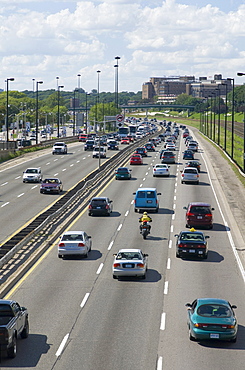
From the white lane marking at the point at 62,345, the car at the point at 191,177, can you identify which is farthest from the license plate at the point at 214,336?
the car at the point at 191,177

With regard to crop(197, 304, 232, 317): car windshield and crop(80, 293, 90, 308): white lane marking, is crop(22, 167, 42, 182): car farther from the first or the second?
crop(197, 304, 232, 317): car windshield

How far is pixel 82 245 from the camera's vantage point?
1416 inches

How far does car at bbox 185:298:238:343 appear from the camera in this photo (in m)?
21.7

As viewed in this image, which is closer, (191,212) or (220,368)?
(220,368)

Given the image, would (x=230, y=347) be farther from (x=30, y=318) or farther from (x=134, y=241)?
(x=134, y=241)

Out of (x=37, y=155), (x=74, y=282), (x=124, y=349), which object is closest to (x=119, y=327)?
(x=124, y=349)

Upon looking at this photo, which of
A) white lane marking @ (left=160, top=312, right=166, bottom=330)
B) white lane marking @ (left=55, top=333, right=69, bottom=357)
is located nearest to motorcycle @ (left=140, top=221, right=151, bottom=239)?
white lane marking @ (left=160, top=312, right=166, bottom=330)

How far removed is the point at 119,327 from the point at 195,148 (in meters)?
94.2

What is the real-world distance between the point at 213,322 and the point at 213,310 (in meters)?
0.49

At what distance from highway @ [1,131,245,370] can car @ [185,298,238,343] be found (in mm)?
391

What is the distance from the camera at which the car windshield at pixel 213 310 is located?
22.0 metres

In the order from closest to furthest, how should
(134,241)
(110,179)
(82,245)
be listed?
(82,245) → (134,241) → (110,179)

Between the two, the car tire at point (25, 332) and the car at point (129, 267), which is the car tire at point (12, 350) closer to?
the car tire at point (25, 332)

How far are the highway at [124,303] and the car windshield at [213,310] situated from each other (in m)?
0.97
